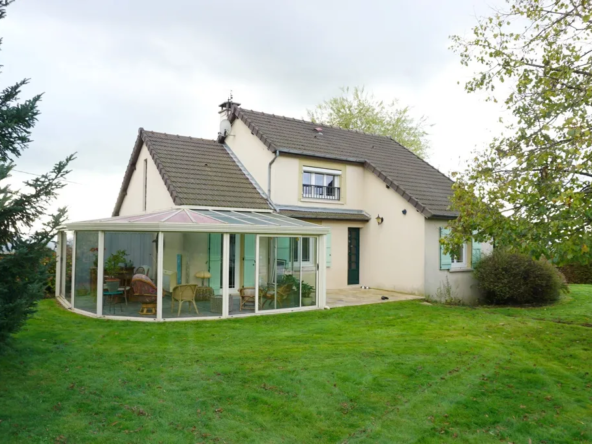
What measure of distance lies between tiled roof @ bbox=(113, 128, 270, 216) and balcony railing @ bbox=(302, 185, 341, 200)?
1886 millimetres

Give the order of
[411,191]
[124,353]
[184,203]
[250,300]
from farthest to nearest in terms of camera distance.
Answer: [411,191]
[184,203]
[250,300]
[124,353]

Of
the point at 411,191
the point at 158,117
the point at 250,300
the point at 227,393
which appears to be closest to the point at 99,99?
the point at 158,117

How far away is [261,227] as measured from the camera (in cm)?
1286

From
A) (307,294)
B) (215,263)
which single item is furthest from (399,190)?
(215,263)

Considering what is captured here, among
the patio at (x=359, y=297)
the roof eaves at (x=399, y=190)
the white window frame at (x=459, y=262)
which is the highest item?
the roof eaves at (x=399, y=190)

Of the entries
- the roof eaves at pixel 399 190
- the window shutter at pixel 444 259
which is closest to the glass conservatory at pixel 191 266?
the roof eaves at pixel 399 190

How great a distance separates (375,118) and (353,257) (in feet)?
78.2

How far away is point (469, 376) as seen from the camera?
7559 millimetres

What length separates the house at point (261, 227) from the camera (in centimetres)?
1254

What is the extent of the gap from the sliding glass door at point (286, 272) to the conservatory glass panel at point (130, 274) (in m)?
2.86

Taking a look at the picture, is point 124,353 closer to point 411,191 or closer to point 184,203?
point 184,203

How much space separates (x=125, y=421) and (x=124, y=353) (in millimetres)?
3022

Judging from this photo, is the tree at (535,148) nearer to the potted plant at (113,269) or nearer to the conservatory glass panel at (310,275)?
the conservatory glass panel at (310,275)

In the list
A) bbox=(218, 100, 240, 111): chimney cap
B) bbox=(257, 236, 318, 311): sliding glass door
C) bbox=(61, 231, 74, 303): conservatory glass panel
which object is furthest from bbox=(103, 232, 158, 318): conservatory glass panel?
bbox=(218, 100, 240, 111): chimney cap
